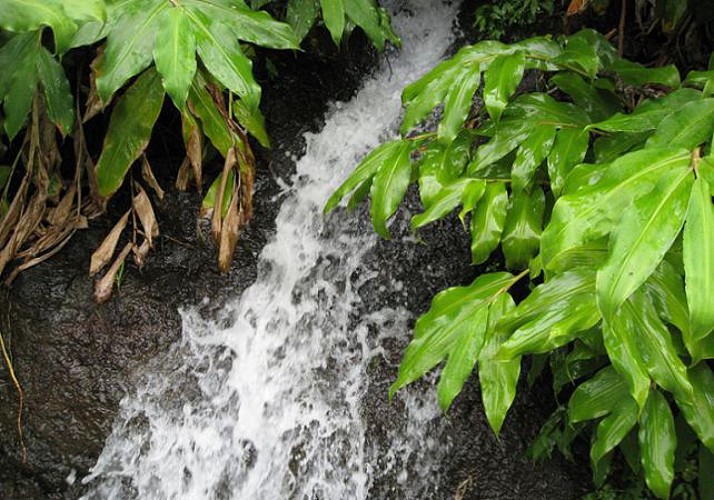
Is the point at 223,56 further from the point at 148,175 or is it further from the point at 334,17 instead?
the point at 148,175

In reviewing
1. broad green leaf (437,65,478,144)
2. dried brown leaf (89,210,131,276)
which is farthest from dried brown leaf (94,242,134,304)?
broad green leaf (437,65,478,144)

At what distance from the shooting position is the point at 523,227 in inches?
64.8

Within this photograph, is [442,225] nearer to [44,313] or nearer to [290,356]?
[290,356]

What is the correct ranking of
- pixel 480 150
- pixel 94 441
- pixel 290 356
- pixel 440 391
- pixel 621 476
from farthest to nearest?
pixel 290 356 → pixel 94 441 → pixel 621 476 → pixel 480 150 → pixel 440 391

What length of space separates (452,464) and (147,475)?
1.05 meters

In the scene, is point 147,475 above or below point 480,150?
below

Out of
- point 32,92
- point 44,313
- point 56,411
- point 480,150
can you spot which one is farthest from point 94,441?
point 480,150

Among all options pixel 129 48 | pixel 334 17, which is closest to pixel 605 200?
pixel 129 48

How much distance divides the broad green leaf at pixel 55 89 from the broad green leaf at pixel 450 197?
1113 millimetres

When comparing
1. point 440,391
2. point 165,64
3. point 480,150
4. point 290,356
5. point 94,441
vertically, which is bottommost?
point 290,356

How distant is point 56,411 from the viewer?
7.36 feet

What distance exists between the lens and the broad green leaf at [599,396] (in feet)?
5.08

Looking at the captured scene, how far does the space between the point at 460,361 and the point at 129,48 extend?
1.08 m

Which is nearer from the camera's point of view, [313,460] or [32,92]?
[32,92]
